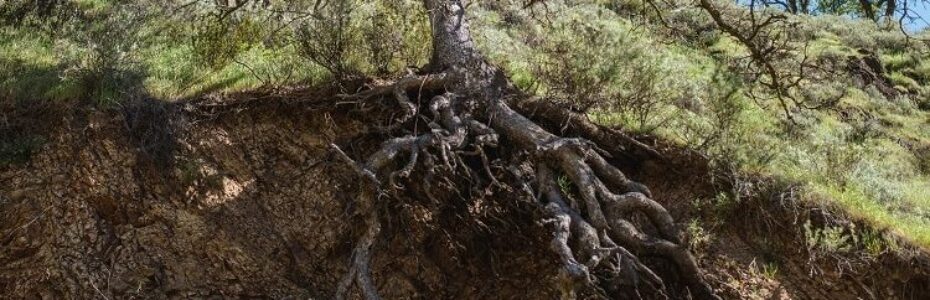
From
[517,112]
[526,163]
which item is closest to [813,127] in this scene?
[517,112]

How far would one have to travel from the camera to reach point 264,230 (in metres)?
5.93

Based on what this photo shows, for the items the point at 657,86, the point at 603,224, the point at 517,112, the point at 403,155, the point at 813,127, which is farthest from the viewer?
the point at 813,127

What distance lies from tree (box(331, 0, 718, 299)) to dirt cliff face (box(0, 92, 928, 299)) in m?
0.30

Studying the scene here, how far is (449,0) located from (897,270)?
166 inches

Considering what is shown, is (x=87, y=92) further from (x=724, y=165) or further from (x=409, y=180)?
(x=724, y=165)

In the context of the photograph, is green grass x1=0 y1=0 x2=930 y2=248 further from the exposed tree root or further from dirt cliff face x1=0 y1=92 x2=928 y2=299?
the exposed tree root

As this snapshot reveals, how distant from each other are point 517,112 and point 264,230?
87.2 inches

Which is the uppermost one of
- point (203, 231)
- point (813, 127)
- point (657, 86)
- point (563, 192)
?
point (563, 192)

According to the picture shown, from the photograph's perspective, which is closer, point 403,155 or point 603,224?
point 603,224

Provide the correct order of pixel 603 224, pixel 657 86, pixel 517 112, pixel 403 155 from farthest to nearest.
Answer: pixel 657 86
pixel 517 112
pixel 403 155
pixel 603 224

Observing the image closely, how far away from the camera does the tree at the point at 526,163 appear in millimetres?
5105

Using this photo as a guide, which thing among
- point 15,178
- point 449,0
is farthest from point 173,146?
point 449,0

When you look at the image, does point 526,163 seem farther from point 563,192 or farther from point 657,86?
point 657,86

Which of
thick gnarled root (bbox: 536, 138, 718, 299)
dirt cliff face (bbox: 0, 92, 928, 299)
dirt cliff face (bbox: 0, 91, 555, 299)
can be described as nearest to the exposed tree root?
thick gnarled root (bbox: 536, 138, 718, 299)
